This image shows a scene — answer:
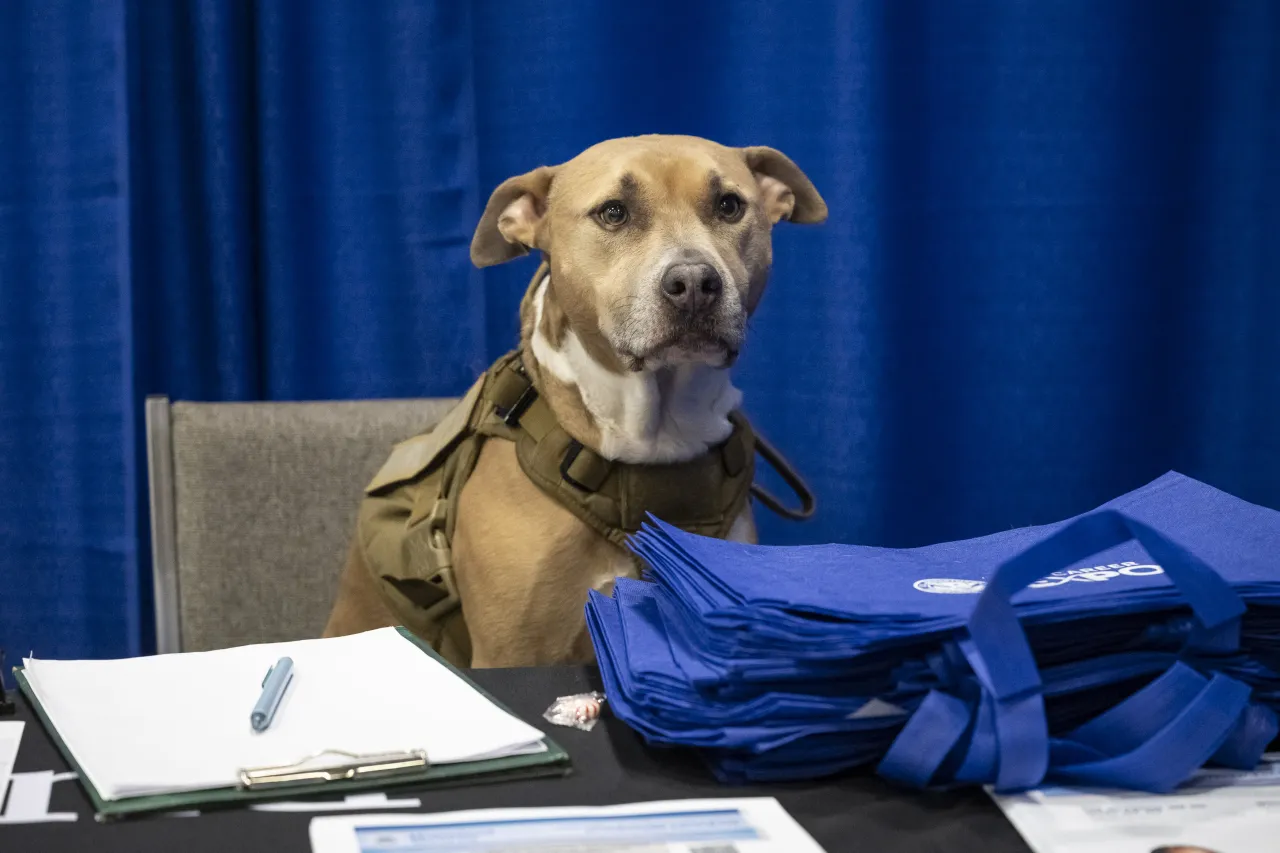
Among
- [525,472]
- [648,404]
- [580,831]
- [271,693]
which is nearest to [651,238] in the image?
[648,404]

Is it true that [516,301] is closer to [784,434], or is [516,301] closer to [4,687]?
[784,434]

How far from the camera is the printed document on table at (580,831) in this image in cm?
61

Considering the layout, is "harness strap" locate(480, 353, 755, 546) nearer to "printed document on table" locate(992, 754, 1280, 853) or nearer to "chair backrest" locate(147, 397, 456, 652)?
"chair backrest" locate(147, 397, 456, 652)

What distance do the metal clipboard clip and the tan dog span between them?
729 mm

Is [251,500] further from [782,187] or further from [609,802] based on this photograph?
[609,802]

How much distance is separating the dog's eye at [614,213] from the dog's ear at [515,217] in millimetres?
132

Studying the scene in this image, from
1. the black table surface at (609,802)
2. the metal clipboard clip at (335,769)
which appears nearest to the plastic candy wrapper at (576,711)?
the black table surface at (609,802)

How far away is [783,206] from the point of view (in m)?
1.66

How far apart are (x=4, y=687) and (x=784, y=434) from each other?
1544mm

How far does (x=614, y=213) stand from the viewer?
151 centimetres

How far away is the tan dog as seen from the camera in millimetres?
1438

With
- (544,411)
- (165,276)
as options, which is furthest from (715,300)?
(165,276)

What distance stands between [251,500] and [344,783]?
1.22m

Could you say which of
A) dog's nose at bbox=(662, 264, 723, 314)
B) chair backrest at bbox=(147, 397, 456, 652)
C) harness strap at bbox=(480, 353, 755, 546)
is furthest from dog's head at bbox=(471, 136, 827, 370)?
chair backrest at bbox=(147, 397, 456, 652)
